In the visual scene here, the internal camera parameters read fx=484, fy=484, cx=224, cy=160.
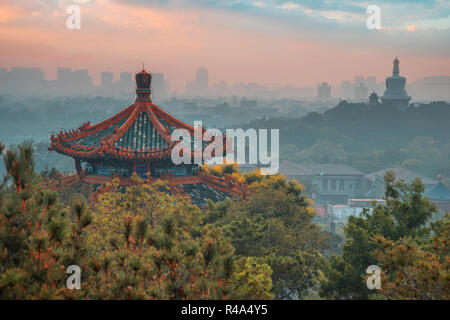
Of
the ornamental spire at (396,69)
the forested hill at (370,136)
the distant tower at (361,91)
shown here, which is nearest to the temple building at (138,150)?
the forested hill at (370,136)

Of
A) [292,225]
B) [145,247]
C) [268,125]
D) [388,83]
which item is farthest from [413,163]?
[145,247]

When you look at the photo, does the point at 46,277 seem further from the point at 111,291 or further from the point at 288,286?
the point at 288,286

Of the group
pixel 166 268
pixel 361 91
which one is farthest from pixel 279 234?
pixel 361 91

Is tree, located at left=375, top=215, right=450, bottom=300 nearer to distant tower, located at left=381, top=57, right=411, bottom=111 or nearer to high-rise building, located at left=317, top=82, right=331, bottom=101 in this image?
distant tower, located at left=381, top=57, right=411, bottom=111

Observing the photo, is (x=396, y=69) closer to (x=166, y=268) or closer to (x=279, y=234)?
(x=279, y=234)

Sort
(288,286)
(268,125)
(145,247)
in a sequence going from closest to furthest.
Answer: (145,247), (288,286), (268,125)
